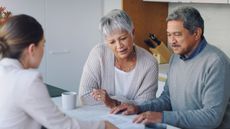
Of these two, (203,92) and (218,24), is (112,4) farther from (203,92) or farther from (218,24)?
(203,92)

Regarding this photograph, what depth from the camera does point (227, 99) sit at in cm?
177

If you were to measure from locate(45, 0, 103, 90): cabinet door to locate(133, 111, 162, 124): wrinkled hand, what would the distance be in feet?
6.47

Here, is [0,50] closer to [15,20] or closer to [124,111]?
[15,20]

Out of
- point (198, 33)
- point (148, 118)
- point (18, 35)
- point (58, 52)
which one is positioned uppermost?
point (18, 35)

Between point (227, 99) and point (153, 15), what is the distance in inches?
83.1

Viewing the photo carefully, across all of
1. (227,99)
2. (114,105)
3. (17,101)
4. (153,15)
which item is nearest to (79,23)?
(153,15)

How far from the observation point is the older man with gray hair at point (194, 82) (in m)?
1.74

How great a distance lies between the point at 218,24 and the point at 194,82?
1707mm

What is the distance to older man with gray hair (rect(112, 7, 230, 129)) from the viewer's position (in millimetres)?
1737

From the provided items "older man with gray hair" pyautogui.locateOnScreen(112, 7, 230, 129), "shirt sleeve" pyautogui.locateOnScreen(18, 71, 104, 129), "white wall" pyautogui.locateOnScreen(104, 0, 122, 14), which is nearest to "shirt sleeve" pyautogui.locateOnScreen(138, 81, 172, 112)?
"older man with gray hair" pyautogui.locateOnScreen(112, 7, 230, 129)

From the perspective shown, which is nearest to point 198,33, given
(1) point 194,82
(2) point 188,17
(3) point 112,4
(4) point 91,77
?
(2) point 188,17

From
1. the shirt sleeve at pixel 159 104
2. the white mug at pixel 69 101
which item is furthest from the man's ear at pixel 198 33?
the white mug at pixel 69 101

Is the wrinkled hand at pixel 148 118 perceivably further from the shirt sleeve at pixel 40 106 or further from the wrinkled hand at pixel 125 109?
the shirt sleeve at pixel 40 106

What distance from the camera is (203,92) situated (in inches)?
70.1
